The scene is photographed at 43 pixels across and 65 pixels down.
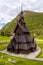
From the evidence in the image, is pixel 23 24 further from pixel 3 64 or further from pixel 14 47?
pixel 3 64

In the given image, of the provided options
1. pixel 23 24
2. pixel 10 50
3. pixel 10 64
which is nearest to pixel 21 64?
pixel 10 64

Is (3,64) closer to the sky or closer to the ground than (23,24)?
closer to the ground

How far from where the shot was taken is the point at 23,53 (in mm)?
57188

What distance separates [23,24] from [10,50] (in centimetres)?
1239

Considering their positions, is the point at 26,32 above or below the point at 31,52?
above

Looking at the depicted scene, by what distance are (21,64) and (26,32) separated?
22748 millimetres

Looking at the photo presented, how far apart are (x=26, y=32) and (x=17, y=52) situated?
9.97m

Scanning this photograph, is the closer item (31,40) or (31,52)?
(31,52)

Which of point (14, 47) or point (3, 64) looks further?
point (14, 47)

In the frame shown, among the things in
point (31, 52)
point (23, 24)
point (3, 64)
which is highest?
point (23, 24)

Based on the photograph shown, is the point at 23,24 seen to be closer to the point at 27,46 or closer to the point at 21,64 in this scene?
the point at 27,46

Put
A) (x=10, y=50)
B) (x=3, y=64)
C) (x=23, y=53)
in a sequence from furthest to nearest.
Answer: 1. (x=10, y=50)
2. (x=23, y=53)
3. (x=3, y=64)

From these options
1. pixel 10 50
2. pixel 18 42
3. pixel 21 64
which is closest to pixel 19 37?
pixel 18 42

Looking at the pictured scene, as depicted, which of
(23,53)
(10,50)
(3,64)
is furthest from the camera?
(10,50)
